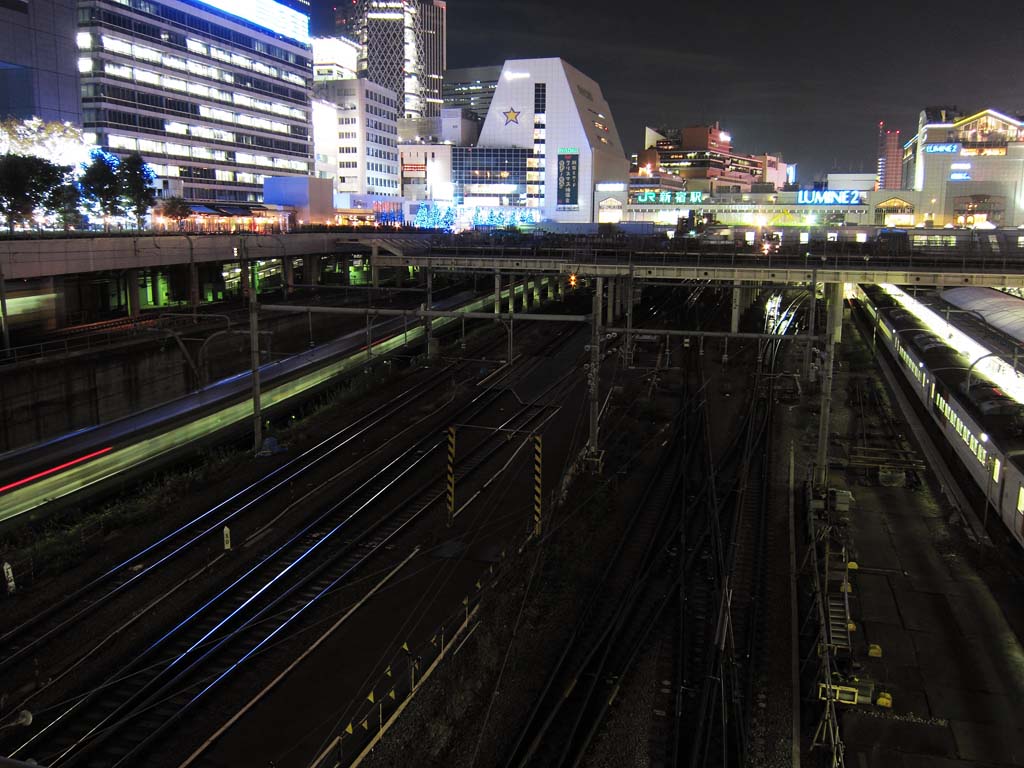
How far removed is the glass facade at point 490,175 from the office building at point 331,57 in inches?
971

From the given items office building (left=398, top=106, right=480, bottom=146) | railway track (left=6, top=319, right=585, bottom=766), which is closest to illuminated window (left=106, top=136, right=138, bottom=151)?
office building (left=398, top=106, right=480, bottom=146)

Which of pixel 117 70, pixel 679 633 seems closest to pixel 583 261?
pixel 679 633

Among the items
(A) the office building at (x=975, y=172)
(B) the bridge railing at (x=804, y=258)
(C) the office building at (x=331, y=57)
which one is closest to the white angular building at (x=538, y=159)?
(C) the office building at (x=331, y=57)

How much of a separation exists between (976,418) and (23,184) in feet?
124

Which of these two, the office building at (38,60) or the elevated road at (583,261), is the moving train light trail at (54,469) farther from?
the office building at (38,60)

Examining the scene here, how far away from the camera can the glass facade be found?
111 m

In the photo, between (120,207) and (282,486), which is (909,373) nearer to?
(282,486)

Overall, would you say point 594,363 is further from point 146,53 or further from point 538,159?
point 538,159

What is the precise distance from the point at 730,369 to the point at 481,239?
25.0m

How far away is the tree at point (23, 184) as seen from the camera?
113ft

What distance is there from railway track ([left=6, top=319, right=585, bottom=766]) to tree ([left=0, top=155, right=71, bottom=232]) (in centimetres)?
2767

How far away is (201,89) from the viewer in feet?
242

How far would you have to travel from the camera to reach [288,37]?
282ft

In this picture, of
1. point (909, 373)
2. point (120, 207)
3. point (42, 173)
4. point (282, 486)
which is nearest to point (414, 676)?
point (282, 486)
